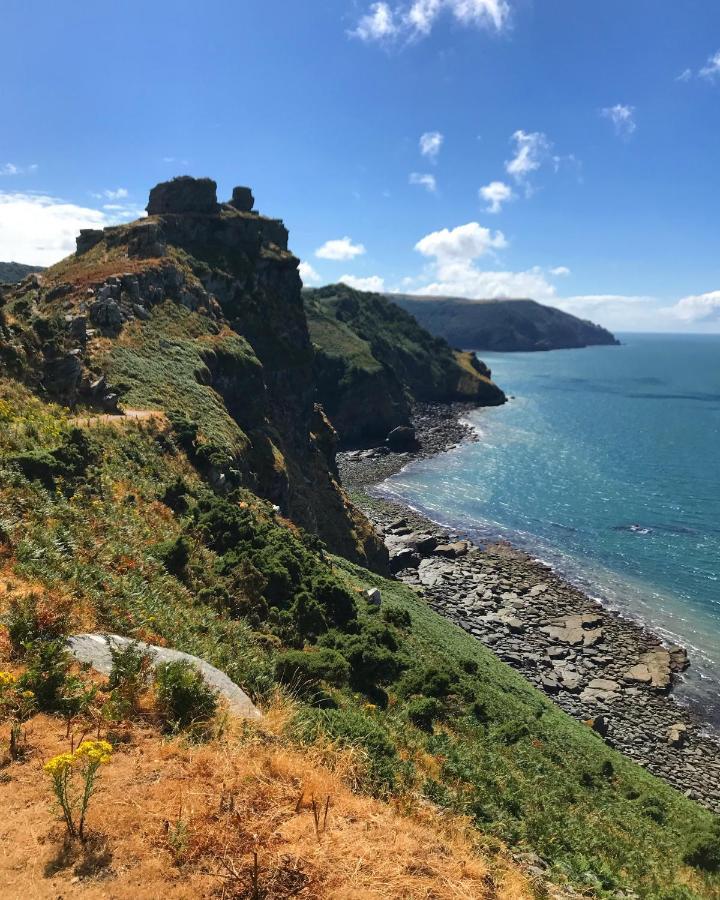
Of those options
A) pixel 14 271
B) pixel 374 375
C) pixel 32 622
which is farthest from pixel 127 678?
pixel 14 271

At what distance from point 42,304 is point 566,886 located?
59.2m

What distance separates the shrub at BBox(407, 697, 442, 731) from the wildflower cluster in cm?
1288

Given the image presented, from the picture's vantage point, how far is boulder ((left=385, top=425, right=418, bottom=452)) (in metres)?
125

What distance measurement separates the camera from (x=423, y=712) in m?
19.8

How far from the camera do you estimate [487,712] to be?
23562 millimetres

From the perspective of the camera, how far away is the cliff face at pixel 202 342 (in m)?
39.5

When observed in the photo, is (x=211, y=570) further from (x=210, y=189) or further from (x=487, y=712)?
(x=210, y=189)

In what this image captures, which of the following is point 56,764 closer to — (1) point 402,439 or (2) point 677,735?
(2) point 677,735

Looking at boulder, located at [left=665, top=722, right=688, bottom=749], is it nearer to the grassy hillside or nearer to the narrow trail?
the grassy hillside

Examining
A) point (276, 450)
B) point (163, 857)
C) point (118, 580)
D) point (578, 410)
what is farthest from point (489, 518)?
point (578, 410)

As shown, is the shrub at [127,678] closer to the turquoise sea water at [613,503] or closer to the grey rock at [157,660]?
the grey rock at [157,660]

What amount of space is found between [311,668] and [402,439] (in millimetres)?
107575

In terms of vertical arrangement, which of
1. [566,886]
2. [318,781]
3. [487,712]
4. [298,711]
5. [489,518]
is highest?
[318,781]

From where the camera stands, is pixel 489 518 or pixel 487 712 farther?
pixel 489 518
